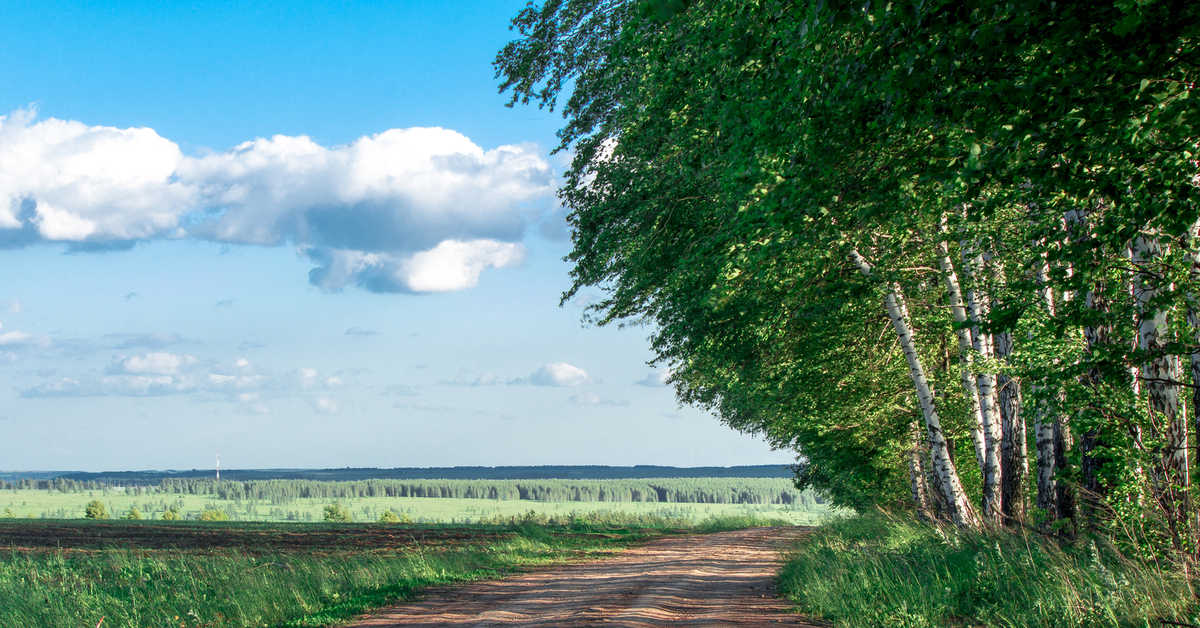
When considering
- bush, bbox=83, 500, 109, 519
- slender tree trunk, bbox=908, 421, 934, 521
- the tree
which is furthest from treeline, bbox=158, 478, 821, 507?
the tree

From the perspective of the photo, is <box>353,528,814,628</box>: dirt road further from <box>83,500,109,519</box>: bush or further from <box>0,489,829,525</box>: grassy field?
<box>83,500,109,519</box>: bush

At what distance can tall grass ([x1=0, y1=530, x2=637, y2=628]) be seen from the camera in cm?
1138

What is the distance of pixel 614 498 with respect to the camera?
18138 cm

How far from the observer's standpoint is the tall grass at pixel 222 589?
11.4 m

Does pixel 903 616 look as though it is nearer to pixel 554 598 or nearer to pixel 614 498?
pixel 554 598

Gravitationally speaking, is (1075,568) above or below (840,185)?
below

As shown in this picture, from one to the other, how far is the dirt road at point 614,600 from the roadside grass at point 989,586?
837 millimetres

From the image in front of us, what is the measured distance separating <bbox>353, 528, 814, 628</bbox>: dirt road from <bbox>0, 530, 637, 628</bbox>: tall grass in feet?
3.53

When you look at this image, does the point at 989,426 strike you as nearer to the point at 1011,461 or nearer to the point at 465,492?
the point at 1011,461

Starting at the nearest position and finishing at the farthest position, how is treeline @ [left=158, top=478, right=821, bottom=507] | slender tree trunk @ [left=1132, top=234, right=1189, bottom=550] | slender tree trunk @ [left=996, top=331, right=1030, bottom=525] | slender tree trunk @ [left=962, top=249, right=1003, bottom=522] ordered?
slender tree trunk @ [left=1132, top=234, right=1189, bottom=550], slender tree trunk @ [left=996, top=331, right=1030, bottom=525], slender tree trunk @ [left=962, top=249, right=1003, bottom=522], treeline @ [left=158, top=478, right=821, bottom=507]

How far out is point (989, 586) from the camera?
853 cm

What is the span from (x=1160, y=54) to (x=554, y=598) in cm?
1067

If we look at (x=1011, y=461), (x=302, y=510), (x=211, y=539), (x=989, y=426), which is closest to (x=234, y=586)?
(x=1011, y=461)

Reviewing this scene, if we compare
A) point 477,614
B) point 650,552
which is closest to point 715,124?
point 477,614
